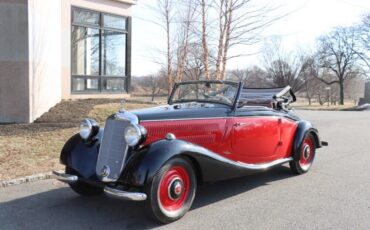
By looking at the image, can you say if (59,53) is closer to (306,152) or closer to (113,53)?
(113,53)

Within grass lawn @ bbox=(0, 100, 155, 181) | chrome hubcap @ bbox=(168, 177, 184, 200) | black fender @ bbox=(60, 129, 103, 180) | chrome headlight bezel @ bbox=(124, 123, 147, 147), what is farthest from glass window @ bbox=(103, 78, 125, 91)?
chrome hubcap @ bbox=(168, 177, 184, 200)

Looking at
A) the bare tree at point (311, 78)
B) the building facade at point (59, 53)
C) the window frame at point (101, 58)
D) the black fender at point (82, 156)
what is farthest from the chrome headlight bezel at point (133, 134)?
the bare tree at point (311, 78)

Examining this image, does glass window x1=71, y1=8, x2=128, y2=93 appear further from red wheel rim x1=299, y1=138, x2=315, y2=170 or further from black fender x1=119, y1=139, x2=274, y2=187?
black fender x1=119, y1=139, x2=274, y2=187

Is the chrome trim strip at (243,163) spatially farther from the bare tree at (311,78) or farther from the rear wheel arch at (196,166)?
the bare tree at (311,78)

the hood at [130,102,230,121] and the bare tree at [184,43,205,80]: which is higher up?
the bare tree at [184,43,205,80]

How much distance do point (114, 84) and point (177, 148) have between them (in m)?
13.4

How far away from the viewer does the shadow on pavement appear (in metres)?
4.47

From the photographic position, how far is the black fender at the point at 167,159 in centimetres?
442

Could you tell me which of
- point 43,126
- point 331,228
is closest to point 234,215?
point 331,228

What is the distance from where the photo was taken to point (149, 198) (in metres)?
4.38

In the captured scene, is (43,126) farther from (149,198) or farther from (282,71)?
(282,71)

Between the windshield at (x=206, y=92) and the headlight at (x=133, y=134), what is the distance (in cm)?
164

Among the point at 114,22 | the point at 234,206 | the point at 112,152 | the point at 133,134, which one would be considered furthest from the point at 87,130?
the point at 114,22

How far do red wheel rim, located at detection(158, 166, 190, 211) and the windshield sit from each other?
4.82ft
